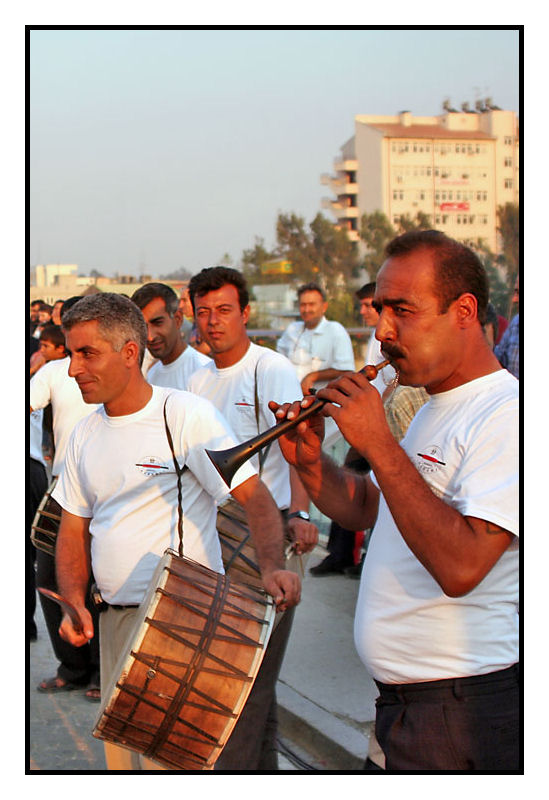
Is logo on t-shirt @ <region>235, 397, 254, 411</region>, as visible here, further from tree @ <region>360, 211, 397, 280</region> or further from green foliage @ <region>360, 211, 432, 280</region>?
tree @ <region>360, 211, 397, 280</region>

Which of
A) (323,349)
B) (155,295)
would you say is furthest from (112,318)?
(323,349)

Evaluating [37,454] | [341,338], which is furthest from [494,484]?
[341,338]

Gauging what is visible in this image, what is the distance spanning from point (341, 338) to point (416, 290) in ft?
25.6

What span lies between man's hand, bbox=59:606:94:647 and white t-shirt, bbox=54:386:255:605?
0.12m

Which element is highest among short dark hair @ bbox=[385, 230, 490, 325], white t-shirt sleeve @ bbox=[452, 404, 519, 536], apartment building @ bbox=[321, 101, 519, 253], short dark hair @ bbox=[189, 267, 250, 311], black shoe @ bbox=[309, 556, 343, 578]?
apartment building @ bbox=[321, 101, 519, 253]

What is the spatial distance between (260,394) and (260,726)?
1646mm

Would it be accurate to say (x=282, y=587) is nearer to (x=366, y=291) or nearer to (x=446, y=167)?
(x=366, y=291)

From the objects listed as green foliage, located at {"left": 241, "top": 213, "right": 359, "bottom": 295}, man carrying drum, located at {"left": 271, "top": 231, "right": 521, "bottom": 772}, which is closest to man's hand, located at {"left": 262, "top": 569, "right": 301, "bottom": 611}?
man carrying drum, located at {"left": 271, "top": 231, "right": 521, "bottom": 772}

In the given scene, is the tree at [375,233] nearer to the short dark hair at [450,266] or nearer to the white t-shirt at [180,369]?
the white t-shirt at [180,369]

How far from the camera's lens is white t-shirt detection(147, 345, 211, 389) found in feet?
20.2

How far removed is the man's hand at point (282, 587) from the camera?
3.39 metres

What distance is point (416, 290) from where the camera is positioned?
2465 millimetres

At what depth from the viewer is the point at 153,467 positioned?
3.63m

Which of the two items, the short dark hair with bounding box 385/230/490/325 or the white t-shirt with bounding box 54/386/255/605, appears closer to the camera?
the short dark hair with bounding box 385/230/490/325
